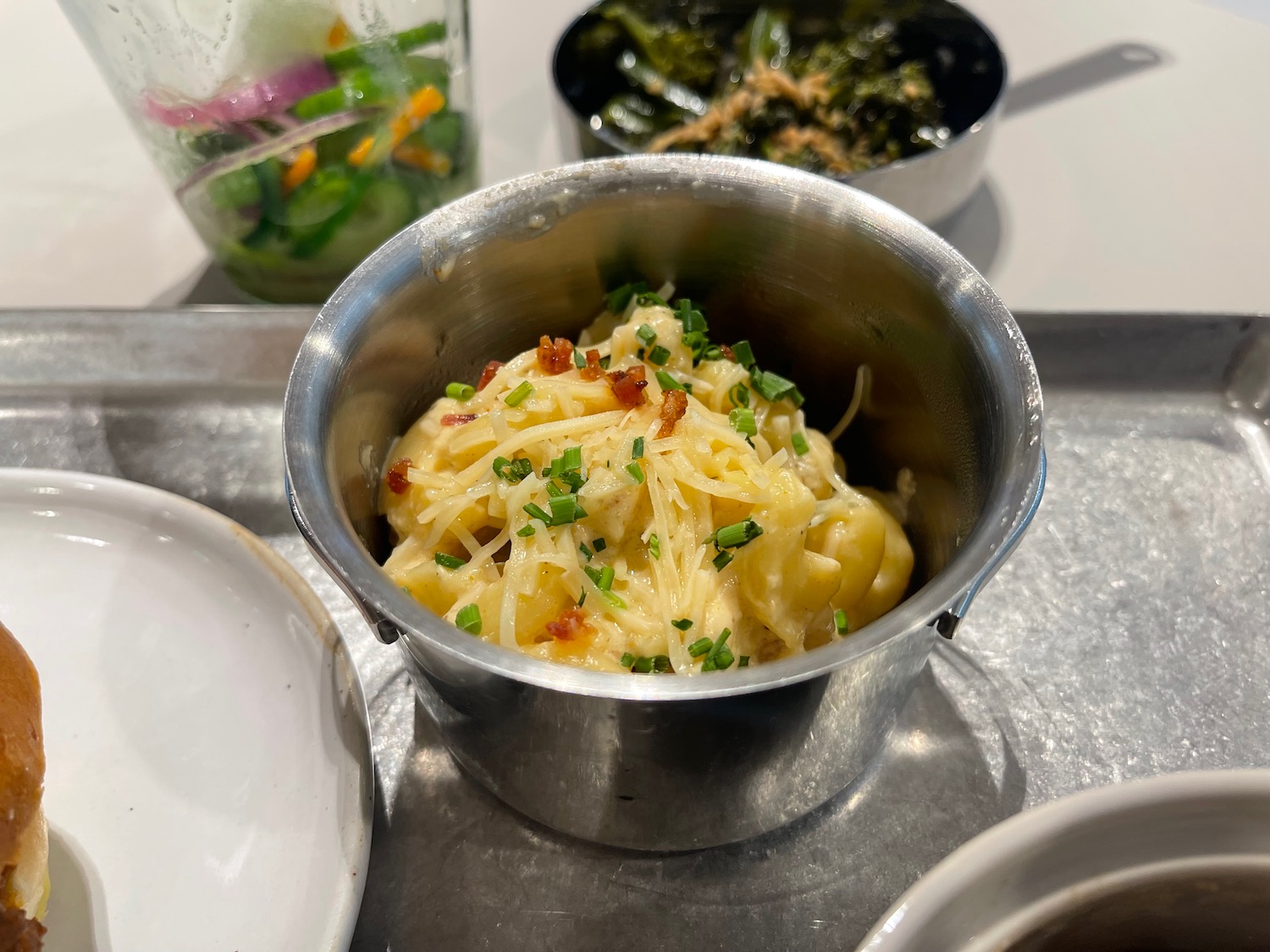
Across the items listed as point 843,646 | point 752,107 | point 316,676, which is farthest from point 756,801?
point 752,107

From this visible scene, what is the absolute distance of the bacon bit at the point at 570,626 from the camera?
1.07 metres

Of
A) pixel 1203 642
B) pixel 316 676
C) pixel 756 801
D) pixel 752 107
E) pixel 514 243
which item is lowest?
pixel 1203 642

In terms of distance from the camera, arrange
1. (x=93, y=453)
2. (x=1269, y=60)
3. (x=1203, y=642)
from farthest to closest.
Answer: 1. (x=1269, y=60)
2. (x=93, y=453)
3. (x=1203, y=642)

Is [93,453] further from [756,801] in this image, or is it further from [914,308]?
[914,308]

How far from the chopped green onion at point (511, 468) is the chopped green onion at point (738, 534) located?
0.85 feet

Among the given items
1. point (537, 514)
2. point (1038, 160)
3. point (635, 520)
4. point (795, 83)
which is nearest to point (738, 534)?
point (635, 520)

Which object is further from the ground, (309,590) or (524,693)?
(524,693)

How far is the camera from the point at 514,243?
133cm

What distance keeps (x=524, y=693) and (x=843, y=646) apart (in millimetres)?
322

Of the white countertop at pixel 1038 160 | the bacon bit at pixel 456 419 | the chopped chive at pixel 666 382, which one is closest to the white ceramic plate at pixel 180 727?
the bacon bit at pixel 456 419

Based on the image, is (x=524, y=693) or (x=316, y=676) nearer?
(x=524, y=693)

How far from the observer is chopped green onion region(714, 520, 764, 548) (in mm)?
1120

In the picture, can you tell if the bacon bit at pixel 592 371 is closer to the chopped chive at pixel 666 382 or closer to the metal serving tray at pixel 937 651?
the chopped chive at pixel 666 382

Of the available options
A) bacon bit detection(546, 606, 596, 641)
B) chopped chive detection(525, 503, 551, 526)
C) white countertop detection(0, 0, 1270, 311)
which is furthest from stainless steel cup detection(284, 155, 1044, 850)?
white countertop detection(0, 0, 1270, 311)
